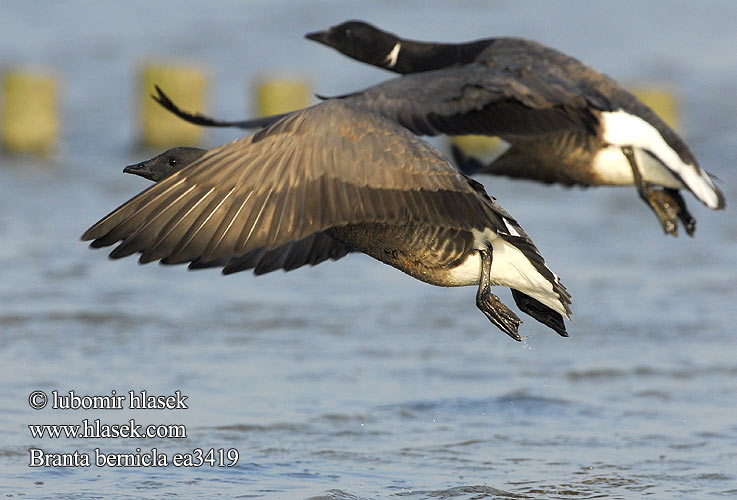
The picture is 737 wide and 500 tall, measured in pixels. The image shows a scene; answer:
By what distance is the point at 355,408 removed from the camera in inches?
236

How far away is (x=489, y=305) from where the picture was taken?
5.24 metres

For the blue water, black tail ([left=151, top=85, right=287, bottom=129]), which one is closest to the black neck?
black tail ([left=151, top=85, right=287, bottom=129])

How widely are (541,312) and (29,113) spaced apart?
1067 cm

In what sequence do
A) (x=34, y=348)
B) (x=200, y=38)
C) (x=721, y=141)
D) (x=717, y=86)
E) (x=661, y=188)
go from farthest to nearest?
(x=200, y=38) → (x=717, y=86) → (x=721, y=141) → (x=661, y=188) → (x=34, y=348)

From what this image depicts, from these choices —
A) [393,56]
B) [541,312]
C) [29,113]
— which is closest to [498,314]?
[541,312]

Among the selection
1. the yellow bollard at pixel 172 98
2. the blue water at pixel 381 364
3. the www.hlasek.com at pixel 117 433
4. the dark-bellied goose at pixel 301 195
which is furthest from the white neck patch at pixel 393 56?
the yellow bollard at pixel 172 98

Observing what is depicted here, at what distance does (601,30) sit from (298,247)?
57.9ft

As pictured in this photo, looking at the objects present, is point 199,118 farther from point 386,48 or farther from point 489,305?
point 386,48

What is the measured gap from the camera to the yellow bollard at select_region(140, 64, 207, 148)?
14.7 metres

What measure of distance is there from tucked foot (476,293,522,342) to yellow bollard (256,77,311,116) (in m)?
9.55

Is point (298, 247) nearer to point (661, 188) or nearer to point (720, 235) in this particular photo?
point (661, 188)

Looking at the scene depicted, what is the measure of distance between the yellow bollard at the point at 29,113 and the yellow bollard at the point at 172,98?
45.9 inches

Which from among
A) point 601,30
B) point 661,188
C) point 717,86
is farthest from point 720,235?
point 601,30

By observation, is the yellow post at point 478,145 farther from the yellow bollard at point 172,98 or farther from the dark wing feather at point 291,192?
the dark wing feather at point 291,192
